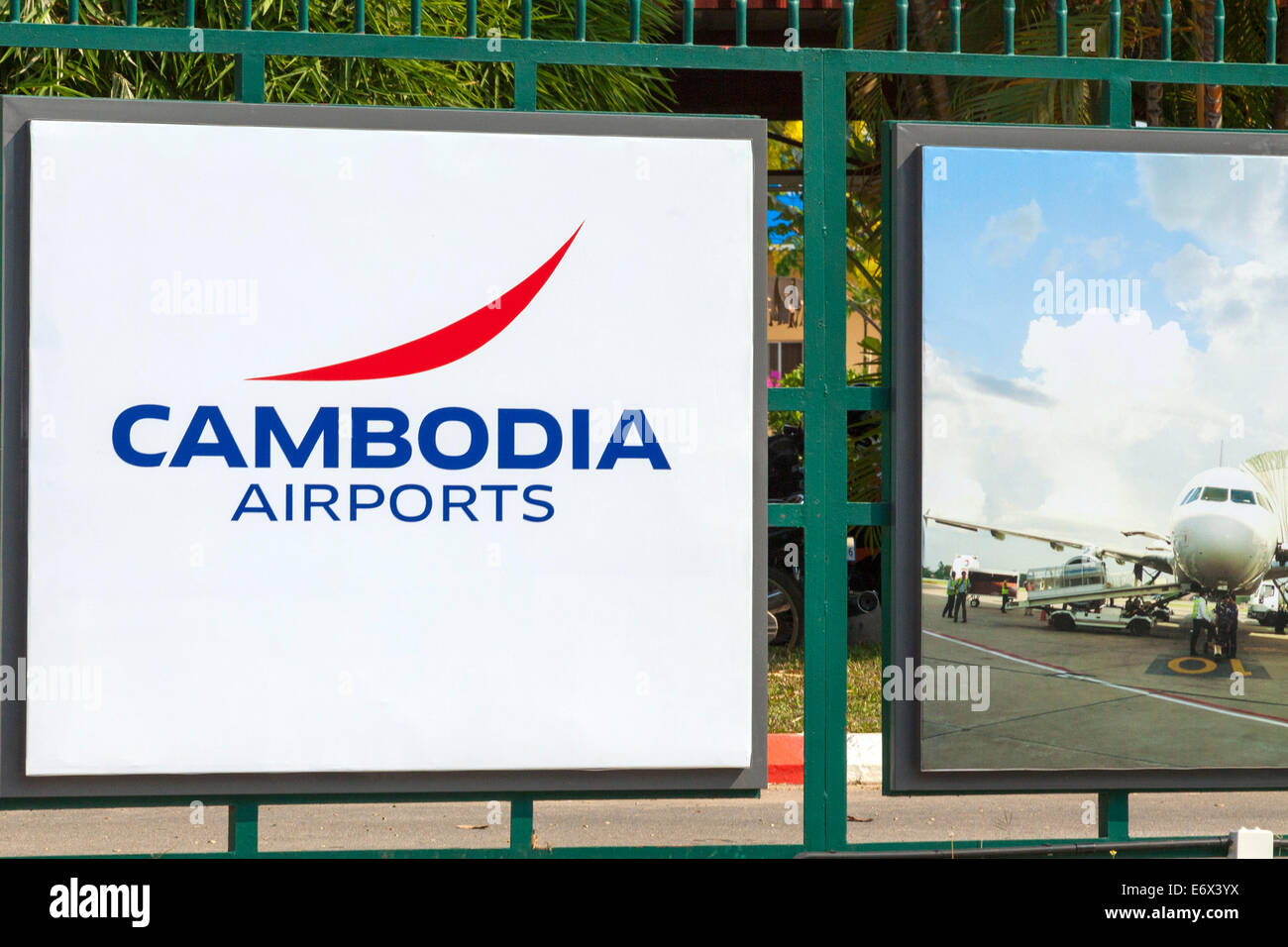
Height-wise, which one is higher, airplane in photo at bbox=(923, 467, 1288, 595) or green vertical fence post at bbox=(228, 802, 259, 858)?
airplane in photo at bbox=(923, 467, 1288, 595)

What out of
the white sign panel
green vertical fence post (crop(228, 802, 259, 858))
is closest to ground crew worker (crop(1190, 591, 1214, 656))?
the white sign panel

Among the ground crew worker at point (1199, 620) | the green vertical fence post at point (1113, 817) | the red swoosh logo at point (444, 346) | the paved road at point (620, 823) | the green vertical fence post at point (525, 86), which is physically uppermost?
the green vertical fence post at point (525, 86)

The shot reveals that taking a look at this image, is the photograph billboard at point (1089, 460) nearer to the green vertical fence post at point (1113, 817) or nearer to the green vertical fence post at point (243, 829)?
the green vertical fence post at point (1113, 817)

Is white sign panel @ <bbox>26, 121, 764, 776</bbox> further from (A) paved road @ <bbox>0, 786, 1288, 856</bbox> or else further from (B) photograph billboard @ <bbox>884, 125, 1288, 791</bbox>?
(A) paved road @ <bbox>0, 786, 1288, 856</bbox>

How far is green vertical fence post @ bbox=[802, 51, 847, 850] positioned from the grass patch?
3441 millimetres

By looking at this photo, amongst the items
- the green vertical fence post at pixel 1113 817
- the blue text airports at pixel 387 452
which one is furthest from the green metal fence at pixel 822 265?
the blue text airports at pixel 387 452

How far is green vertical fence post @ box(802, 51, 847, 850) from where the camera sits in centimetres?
391

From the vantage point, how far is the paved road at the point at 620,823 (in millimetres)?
6434

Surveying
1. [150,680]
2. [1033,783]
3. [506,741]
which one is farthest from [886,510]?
[150,680]

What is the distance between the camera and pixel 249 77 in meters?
3.79

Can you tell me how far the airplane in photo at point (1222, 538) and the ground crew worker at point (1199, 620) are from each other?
1.5 inches

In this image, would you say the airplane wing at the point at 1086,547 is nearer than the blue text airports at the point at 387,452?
No

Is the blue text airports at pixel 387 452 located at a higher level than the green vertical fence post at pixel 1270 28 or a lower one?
lower

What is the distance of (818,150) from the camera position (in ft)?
12.9
